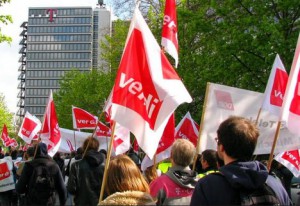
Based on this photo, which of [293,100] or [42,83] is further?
[42,83]

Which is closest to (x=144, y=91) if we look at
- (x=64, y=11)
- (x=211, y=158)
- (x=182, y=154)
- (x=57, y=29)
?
(x=182, y=154)

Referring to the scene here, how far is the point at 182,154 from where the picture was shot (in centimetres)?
489

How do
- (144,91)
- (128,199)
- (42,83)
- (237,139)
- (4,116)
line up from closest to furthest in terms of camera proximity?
(237,139), (128,199), (144,91), (4,116), (42,83)

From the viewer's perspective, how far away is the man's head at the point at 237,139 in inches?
126

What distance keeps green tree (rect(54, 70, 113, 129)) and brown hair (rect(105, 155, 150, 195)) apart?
3989 centimetres

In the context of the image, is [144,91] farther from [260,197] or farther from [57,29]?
[57,29]

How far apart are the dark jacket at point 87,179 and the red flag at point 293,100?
288 centimetres

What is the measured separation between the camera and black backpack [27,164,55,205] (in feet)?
24.0

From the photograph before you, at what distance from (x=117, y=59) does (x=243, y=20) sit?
16773 millimetres

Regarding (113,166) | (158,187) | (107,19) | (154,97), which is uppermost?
(107,19)

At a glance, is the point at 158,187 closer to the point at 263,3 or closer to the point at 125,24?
the point at 263,3

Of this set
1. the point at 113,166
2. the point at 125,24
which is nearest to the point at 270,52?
the point at 113,166

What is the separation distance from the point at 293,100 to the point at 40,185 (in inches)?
146

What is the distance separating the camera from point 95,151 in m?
7.36
